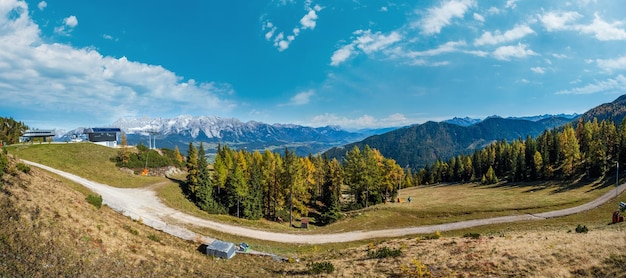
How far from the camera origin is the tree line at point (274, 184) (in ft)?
194

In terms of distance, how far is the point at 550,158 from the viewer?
101250mm

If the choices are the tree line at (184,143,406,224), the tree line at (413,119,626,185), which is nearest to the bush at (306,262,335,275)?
the tree line at (184,143,406,224)

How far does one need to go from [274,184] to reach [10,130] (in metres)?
84.3

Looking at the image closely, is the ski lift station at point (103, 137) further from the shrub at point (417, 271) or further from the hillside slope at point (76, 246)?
the shrub at point (417, 271)

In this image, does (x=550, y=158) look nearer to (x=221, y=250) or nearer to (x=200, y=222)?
(x=200, y=222)

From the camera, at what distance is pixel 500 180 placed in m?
108

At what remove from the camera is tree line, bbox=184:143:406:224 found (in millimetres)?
59188

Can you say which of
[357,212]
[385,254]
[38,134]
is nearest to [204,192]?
[357,212]

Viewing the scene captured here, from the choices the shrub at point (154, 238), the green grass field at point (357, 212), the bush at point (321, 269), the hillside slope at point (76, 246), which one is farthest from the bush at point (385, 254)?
the shrub at point (154, 238)

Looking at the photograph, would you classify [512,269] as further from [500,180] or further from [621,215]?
[500,180]

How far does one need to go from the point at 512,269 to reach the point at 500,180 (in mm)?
106080

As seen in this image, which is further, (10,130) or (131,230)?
(10,130)

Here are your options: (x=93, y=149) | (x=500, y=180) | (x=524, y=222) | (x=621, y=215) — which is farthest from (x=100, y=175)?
(x=500, y=180)

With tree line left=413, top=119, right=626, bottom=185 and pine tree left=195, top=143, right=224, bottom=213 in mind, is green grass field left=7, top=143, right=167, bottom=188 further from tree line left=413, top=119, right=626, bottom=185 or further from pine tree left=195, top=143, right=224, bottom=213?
tree line left=413, top=119, right=626, bottom=185
